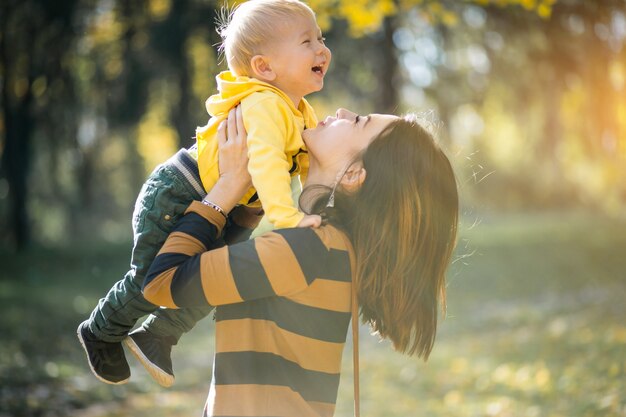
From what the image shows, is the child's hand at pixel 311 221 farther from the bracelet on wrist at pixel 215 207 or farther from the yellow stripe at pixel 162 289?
the yellow stripe at pixel 162 289

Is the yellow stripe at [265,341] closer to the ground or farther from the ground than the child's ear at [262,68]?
closer to the ground

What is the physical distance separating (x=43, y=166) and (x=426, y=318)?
16605 millimetres

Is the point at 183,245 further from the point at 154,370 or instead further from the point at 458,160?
the point at 458,160

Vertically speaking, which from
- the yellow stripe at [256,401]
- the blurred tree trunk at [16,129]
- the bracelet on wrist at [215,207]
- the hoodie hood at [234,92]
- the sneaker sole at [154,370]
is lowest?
the yellow stripe at [256,401]

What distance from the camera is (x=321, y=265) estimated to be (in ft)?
7.35

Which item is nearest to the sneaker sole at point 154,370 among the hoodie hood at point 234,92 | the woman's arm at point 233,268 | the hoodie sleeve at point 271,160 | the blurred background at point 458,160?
the woman's arm at point 233,268

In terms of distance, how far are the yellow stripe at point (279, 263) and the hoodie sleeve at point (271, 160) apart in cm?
11

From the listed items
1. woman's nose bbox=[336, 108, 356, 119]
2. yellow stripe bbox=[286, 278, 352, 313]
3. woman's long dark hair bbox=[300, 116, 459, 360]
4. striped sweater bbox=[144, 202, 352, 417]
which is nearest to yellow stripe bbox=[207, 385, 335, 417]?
striped sweater bbox=[144, 202, 352, 417]

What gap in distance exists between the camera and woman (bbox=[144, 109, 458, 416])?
2186 millimetres

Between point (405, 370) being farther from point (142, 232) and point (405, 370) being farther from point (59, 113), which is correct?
point (59, 113)

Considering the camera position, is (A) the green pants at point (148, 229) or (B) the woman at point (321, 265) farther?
(A) the green pants at point (148, 229)

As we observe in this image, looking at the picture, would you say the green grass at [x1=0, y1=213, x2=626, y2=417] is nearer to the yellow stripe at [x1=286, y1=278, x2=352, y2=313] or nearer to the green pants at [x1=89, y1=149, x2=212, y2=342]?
the yellow stripe at [x1=286, y1=278, x2=352, y2=313]

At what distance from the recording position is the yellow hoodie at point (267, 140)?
2.31 meters

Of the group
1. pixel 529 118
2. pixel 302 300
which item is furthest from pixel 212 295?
pixel 529 118
